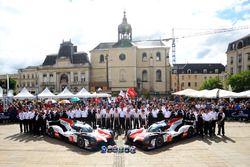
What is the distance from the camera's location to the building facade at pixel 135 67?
→ 7088 cm

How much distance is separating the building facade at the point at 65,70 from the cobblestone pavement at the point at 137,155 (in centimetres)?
5791

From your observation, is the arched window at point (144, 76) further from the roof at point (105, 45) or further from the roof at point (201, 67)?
the roof at point (201, 67)

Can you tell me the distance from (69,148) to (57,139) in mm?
2614

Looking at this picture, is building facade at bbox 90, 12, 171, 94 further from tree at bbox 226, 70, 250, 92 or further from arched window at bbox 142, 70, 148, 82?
tree at bbox 226, 70, 250, 92

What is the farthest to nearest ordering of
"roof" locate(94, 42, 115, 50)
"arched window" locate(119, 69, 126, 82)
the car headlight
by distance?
1. "roof" locate(94, 42, 115, 50)
2. "arched window" locate(119, 69, 126, 82)
3. the car headlight

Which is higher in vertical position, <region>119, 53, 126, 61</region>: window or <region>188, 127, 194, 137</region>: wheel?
<region>119, 53, 126, 61</region>: window

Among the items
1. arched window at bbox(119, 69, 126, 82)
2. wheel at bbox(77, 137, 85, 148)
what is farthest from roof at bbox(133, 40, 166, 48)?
wheel at bbox(77, 137, 85, 148)

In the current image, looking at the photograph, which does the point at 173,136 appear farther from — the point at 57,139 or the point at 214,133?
the point at 57,139

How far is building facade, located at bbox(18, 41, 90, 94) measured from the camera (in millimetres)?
74312

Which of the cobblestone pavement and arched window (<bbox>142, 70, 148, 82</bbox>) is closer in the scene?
the cobblestone pavement

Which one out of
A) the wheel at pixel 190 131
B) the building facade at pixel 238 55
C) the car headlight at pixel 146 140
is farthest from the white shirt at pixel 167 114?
the building facade at pixel 238 55

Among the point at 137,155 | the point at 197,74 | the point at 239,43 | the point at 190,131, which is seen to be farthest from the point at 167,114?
the point at 197,74

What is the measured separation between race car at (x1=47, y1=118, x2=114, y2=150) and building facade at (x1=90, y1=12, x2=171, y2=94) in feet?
174

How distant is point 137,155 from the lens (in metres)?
13.1
